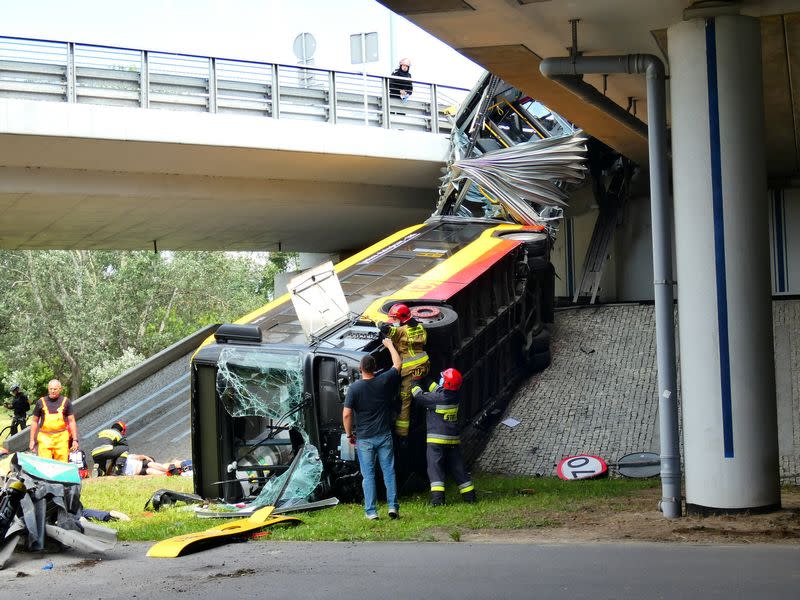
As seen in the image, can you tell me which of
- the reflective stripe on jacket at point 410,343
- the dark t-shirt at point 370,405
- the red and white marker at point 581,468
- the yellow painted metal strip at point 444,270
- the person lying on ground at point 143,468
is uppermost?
the yellow painted metal strip at point 444,270

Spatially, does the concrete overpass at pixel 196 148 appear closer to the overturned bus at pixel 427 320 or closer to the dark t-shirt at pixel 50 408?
the overturned bus at pixel 427 320

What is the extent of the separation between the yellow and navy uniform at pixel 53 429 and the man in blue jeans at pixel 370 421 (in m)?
4.87

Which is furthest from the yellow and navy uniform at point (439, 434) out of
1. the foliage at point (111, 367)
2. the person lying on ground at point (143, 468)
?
the foliage at point (111, 367)

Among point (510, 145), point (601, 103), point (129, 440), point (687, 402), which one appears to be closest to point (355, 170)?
point (510, 145)

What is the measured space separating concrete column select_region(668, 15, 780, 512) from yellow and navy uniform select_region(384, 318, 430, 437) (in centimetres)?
305

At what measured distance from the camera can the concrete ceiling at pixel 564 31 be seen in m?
9.67

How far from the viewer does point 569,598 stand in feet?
19.6

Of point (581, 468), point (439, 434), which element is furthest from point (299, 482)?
point (581, 468)

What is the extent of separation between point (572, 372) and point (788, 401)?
3.31 metres

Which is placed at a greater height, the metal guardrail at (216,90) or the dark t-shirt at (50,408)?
the metal guardrail at (216,90)

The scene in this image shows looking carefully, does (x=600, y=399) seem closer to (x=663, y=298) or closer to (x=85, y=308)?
(x=663, y=298)

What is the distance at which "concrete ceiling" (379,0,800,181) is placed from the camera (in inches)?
381

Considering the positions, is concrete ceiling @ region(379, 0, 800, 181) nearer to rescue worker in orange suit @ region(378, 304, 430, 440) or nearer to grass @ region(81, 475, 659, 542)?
rescue worker in orange suit @ region(378, 304, 430, 440)

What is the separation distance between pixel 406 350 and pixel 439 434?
1112mm
